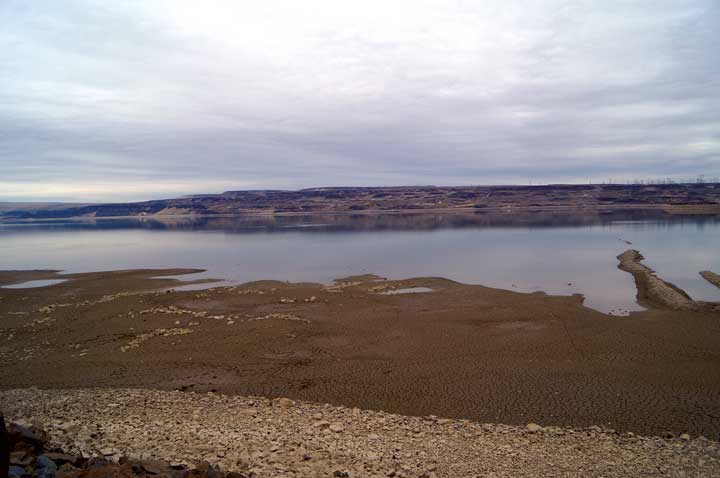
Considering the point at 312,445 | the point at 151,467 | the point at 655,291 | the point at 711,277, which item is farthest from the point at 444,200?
the point at 151,467

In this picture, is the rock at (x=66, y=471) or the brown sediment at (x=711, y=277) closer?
the rock at (x=66, y=471)

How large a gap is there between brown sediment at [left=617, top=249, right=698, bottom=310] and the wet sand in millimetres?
1219

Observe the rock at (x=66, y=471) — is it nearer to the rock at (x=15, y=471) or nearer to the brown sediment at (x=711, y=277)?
the rock at (x=15, y=471)

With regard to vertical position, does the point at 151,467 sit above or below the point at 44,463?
below

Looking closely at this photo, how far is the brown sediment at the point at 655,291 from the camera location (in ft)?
63.8

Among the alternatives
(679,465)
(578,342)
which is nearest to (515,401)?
(679,465)

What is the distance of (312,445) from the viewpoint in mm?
7664

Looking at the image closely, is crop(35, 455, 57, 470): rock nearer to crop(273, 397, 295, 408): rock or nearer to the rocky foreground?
the rocky foreground

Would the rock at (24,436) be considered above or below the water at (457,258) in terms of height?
above

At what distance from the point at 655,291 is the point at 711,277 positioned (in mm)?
6953

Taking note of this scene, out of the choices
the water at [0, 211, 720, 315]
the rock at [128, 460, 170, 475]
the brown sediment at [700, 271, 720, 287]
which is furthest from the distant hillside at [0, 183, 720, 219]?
the rock at [128, 460, 170, 475]

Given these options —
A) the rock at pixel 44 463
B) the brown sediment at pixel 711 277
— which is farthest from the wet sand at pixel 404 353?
the brown sediment at pixel 711 277

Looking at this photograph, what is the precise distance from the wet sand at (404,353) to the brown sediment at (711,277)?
8.59 metres

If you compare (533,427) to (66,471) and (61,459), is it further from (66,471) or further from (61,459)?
(61,459)
